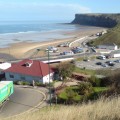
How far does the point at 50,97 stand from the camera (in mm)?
23797

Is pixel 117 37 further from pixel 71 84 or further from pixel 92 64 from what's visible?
pixel 71 84

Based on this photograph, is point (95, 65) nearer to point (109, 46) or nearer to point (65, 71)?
point (65, 71)

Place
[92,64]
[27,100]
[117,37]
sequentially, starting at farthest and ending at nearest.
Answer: [117,37] → [92,64] → [27,100]

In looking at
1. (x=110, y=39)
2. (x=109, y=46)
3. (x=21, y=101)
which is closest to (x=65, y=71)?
(x=21, y=101)

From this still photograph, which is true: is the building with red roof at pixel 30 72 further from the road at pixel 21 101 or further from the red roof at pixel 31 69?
the road at pixel 21 101

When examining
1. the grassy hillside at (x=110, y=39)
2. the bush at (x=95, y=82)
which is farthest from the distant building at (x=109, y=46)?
the bush at (x=95, y=82)

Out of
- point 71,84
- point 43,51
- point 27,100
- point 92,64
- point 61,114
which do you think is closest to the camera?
point 61,114

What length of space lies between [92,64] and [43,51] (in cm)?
1921

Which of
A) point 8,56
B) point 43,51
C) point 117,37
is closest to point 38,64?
point 8,56

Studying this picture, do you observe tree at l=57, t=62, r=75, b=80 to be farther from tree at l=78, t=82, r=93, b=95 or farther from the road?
tree at l=78, t=82, r=93, b=95

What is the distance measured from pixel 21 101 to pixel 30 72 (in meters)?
8.69

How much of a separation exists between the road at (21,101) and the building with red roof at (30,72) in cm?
345

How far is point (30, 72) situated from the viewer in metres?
31.6

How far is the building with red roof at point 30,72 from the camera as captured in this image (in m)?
31.0
